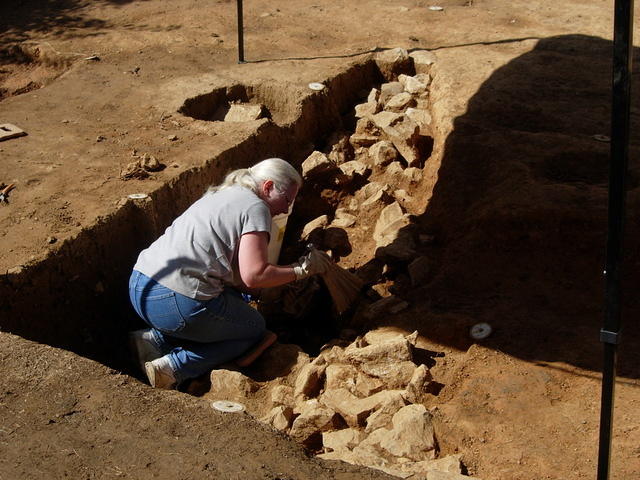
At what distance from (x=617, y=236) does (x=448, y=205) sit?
9.94 feet

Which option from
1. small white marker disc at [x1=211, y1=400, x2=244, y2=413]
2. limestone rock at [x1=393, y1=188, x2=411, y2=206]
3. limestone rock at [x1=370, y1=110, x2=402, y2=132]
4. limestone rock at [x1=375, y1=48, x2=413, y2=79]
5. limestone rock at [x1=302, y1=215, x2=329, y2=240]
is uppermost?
limestone rock at [x1=375, y1=48, x2=413, y2=79]

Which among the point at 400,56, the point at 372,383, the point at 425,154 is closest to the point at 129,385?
the point at 372,383

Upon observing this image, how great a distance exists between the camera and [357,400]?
163 inches

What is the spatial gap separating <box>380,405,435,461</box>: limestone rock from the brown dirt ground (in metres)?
0.11

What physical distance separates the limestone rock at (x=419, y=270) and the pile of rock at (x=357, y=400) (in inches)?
23.1

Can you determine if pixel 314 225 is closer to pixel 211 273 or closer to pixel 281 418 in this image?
pixel 211 273

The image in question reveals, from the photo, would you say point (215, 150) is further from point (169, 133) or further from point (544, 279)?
point (544, 279)

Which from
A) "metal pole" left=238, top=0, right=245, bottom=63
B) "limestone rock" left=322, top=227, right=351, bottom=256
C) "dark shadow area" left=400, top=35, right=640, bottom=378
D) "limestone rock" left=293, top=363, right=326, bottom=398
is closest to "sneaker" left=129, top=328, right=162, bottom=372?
"limestone rock" left=293, top=363, right=326, bottom=398

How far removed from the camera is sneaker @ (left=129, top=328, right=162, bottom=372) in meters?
4.77

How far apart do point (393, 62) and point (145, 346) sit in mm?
4335

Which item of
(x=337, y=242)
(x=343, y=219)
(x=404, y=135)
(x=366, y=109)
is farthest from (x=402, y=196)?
(x=366, y=109)

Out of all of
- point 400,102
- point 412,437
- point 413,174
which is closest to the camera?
point 412,437

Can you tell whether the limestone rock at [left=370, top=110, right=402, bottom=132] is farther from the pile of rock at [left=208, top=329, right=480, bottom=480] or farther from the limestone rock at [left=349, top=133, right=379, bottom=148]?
the pile of rock at [left=208, top=329, right=480, bottom=480]

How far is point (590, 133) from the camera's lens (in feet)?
21.0
